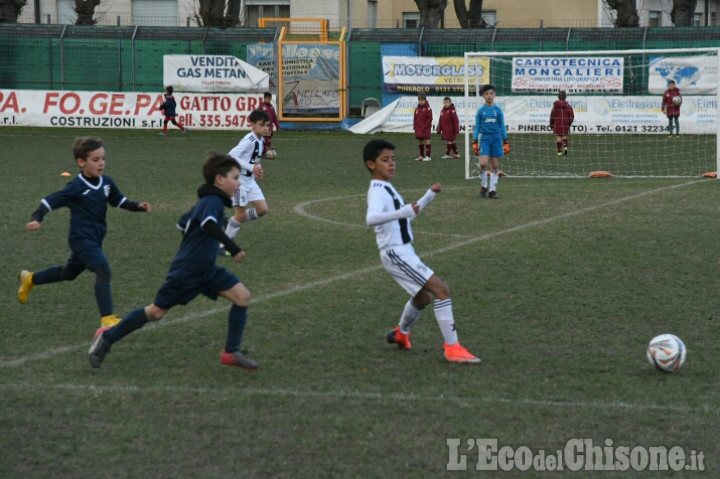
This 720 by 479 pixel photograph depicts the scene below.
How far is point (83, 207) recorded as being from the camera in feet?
25.5

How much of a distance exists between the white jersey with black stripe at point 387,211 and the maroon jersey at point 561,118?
19.3m

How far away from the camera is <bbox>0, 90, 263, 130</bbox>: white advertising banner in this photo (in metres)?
34.3

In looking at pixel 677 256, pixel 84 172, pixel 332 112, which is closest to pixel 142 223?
pixel 84 172

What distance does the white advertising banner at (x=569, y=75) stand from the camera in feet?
105

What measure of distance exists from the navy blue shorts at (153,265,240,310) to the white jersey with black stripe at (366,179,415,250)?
3.58ft

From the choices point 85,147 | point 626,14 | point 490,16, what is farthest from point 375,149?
point 490,16

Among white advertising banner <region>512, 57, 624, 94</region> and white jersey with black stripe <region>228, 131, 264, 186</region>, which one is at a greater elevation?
white advertising banner <region>512, 57, 624, 94</region>

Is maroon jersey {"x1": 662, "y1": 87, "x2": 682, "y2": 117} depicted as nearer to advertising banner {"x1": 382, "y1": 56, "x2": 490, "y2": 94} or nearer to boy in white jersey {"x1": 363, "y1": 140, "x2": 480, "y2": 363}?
advertising banner {"x1": 382, "y1": 56, "x2": 490, "y2": 94}

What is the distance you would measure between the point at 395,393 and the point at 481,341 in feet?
4.82

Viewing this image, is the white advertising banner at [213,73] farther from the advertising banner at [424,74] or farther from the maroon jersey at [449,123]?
the maroon jersey at [449,123]

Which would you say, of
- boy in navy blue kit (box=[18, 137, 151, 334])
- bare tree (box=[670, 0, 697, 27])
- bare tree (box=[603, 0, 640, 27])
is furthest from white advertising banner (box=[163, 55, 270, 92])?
boy in navy blue kit (box=[18, 137, 151, 334])

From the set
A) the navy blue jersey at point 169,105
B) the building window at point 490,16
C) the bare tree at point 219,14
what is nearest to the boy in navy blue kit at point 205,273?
the navy blue jersey at point 169,105

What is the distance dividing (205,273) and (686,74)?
2802 cm

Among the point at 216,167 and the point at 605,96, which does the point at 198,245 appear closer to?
the point at 216,167
